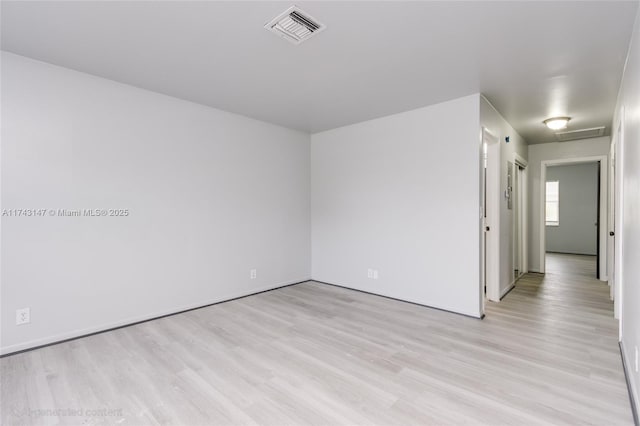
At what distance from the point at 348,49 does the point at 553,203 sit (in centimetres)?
913

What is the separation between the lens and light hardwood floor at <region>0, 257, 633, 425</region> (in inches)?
73.3

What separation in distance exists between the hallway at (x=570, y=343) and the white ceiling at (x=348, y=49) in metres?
2.51

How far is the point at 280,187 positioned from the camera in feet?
16.0

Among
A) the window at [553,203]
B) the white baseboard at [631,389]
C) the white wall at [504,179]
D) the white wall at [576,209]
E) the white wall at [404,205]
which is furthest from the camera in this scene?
the window at [553,203]

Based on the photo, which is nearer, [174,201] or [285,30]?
[285,30]

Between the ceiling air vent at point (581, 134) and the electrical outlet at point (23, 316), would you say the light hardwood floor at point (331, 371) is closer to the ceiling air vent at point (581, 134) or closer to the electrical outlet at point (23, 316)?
the electrical outlet at point (23, 316)

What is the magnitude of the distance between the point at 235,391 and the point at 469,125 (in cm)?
349

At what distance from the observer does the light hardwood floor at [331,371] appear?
1.86 m

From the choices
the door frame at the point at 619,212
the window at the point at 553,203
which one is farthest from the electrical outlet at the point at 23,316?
the window at the point at 553,203

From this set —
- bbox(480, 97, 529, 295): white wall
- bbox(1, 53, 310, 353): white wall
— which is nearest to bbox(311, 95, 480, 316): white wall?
bbox(480, 97, 529, 295): white wall

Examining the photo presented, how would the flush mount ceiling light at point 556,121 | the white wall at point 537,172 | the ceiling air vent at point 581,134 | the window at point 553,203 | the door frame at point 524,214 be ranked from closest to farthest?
the flush mount ceiling light at point 556,121
the ceiling air vent at point 581,134
the door frame at point 524,214
the white wall at point 537,172
the window at point 553,203

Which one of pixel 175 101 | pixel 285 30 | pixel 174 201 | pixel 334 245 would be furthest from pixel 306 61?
pixel 334 245

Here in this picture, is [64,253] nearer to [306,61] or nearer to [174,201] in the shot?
[174,201]

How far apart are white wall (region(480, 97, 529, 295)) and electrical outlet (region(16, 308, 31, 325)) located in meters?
4.97
